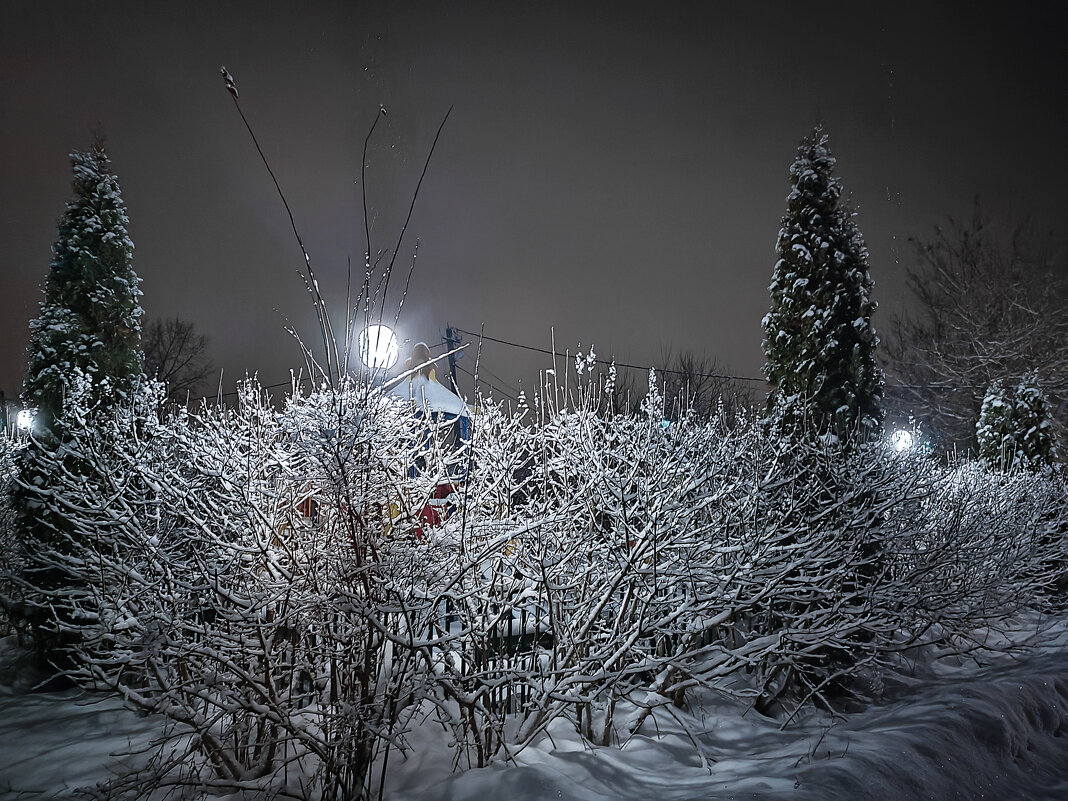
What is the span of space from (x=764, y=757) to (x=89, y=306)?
8.31 meters

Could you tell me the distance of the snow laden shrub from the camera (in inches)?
489

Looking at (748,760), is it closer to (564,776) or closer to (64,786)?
(564,776)

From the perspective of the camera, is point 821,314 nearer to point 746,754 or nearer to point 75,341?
point 746,754

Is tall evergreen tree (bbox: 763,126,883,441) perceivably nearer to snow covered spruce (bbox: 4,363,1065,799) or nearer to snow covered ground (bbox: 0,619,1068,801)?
snow covered spruce (bbox: 4,363,1065,799)

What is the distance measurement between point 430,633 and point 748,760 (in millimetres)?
2415

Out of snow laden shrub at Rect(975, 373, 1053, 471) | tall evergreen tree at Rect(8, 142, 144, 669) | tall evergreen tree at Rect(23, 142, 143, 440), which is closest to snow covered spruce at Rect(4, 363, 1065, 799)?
tall evergreen tree at Rect(8, 142, 144, 669)

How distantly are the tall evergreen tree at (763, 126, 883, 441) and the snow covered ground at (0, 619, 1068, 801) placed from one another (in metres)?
3.15

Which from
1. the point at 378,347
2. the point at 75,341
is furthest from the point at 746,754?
the point at 75,341

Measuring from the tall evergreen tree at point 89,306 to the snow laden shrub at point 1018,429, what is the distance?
14075 millimetres

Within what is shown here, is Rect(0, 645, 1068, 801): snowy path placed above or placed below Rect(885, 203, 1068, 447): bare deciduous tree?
below

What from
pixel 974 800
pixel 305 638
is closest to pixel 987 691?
pixel 974 800

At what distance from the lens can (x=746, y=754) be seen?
4945mm

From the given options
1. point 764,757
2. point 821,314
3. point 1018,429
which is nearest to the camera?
point 764,757

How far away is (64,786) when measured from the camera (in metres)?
4.45
